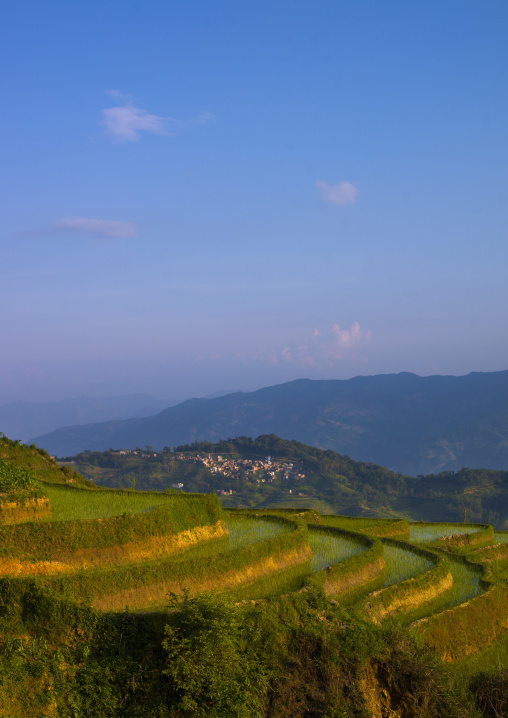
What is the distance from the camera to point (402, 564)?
85.3 ft

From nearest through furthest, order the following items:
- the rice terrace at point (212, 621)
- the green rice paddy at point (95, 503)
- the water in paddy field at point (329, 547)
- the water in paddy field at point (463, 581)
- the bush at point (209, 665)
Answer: the bush at point (209, 665) → the rice terrace at point (212, 621) → the green rice paddy at point (95, 503) → the water in paddy field at point (329, 547) → the water in paddy field at point (463, 581)

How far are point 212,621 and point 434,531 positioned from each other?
2869cm

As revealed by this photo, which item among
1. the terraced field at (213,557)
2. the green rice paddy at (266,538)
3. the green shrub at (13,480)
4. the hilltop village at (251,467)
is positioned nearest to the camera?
the terraced field at (213,557)

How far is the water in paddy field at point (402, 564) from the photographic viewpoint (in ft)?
79.2

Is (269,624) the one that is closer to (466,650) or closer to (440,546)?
(466,650)

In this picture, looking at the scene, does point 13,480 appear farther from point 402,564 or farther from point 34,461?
point 402,564

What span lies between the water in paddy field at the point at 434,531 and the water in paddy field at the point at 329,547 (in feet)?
27.3

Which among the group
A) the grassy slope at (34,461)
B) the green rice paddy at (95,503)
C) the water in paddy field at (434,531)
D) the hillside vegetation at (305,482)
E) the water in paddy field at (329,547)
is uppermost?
the grassy slope at (34,461)

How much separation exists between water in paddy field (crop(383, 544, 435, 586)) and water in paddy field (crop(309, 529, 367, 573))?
1.53 metres

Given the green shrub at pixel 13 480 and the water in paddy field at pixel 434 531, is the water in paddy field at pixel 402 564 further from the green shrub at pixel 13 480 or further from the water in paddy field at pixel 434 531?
the green shrub at pixel 13 480

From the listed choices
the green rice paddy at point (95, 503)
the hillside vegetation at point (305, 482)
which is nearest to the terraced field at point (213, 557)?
the green rice paddy at point (95, 503)

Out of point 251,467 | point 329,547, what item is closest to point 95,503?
point 329,547

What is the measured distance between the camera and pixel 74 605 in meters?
15.0

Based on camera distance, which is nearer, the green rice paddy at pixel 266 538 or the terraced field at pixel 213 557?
the terraced field at pixel 213 557
